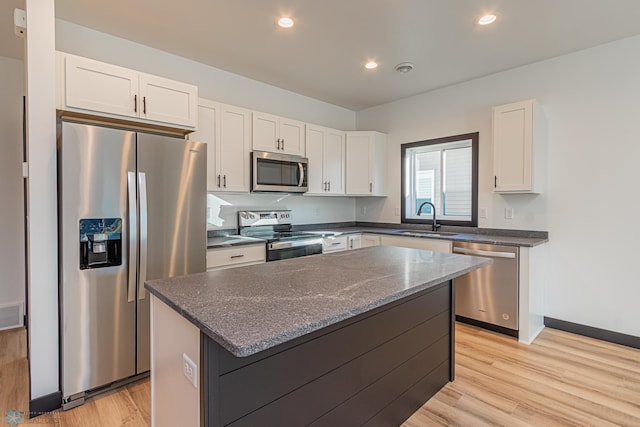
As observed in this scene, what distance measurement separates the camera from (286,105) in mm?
4105

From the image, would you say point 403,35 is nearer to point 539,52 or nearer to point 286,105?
point 539,52

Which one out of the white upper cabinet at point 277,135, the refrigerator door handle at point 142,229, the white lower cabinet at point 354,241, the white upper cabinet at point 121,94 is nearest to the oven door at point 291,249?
the white lower cabinet at point 354,241

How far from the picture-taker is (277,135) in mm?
3627

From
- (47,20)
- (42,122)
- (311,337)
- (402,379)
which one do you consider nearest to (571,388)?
(402,379)

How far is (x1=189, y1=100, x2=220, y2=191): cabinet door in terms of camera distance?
3020 mm

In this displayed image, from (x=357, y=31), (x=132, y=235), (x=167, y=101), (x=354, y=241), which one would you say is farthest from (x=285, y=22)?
(x=354, y=241)

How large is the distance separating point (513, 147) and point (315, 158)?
84.0 inches

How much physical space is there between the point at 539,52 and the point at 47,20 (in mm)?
3854

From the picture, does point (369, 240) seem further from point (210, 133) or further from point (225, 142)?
point (210, 133)

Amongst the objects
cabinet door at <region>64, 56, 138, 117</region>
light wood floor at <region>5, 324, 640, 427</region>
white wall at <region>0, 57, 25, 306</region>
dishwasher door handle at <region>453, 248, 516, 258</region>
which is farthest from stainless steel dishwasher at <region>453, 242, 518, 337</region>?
white wall at <region>0, 57, 25, 306</region>

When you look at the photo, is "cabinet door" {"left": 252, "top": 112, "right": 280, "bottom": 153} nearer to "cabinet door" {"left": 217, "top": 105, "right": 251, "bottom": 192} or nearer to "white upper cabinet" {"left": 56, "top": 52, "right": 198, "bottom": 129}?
"cabinet door" {"left": 217, "top": 105, "right": 251, "bottom": 192}

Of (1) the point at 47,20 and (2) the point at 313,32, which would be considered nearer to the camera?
(1) the point at 47,20

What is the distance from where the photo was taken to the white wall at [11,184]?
311 centimetres

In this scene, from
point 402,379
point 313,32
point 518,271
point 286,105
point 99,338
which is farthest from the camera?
point 286,105
